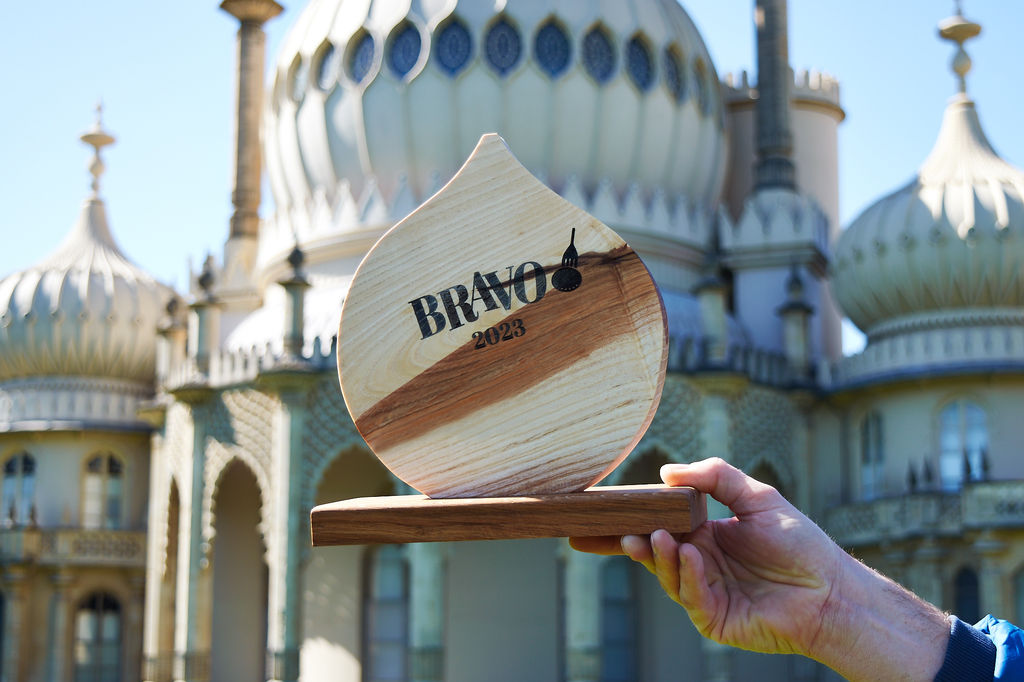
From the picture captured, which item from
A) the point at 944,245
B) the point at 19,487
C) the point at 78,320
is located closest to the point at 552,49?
the point at 944,245

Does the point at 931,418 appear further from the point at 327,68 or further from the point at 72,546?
the point at 72,546

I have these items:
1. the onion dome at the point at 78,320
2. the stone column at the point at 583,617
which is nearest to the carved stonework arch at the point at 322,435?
the stone column at the point at 583,617

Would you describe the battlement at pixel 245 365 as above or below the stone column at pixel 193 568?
above

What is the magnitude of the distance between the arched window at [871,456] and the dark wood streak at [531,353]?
65.1 ft

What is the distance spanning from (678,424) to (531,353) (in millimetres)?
17567

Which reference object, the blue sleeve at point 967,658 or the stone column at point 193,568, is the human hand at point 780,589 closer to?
the blue sleeve at point 967,658

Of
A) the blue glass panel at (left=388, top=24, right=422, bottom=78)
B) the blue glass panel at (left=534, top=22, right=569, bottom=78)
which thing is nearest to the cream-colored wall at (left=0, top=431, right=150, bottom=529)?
the blue glass panel at (left=388, top=24, right=422, bottom=78)

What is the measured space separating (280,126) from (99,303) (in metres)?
6.75

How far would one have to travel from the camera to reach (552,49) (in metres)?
23.3

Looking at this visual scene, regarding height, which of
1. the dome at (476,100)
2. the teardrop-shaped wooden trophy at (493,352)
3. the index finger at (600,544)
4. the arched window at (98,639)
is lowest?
the arched window at (98,639)

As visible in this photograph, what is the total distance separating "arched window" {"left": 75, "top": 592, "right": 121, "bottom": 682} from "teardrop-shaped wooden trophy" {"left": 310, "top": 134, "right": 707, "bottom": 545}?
2626 centimetres

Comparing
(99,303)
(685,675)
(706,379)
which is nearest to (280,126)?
(99,303)

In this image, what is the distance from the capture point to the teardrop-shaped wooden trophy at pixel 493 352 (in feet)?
12.1

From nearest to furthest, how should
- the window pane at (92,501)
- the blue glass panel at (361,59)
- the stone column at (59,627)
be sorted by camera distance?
the blue glass panel at (361,59)
the stone column at (59,627)
the window pane at (92,501)
